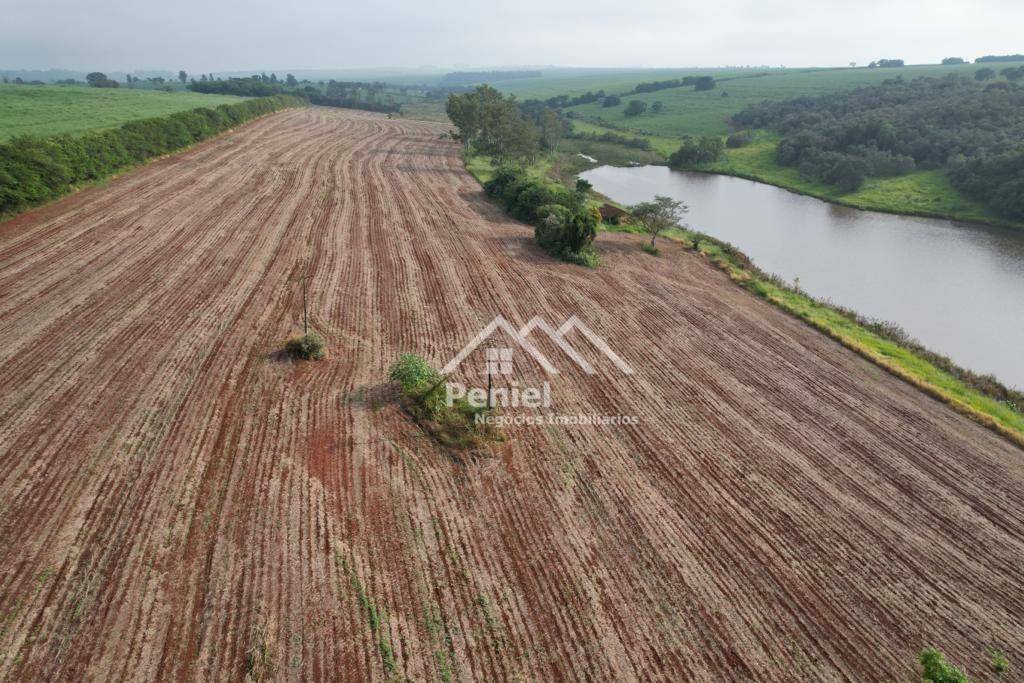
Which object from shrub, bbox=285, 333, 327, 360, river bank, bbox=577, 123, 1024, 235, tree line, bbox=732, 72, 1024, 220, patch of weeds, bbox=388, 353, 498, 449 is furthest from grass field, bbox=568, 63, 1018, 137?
patch of weeds, bbox=388, 353, 498, 449

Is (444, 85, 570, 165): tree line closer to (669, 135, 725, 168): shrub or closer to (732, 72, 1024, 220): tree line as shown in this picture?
(669, 135, 725, 168): shrub

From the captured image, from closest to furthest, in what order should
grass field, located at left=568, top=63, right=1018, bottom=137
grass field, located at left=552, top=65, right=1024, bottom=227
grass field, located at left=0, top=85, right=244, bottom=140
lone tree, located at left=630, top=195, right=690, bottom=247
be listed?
lone tree, located at left=630, top=195, right=690, bottom=247, grass field, located at left=0, top=85, right=244, bottom=140, grass field, located at left=552, top=65, right=1024, bottom=227, grass field, located at left=568, top=63, right=1018, bottom=137

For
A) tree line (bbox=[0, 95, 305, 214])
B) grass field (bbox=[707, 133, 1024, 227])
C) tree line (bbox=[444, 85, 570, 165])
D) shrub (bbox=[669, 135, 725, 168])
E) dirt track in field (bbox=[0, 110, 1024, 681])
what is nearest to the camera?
dirt track in field (bbox=[0, 110, 1024, 681])

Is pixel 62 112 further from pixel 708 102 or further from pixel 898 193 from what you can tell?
pixel 708 102

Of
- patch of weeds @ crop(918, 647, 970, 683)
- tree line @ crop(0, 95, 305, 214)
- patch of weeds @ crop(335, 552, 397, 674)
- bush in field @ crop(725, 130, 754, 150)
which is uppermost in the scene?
tree line @ crop(0, 95, 305, 214)

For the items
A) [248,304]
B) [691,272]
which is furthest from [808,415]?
[248,304]

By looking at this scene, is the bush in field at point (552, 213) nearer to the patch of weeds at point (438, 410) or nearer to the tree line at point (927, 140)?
the patch of weeds at point (438, 410)

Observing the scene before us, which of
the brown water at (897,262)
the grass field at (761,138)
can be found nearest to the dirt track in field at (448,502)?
the brown water at (897,262)

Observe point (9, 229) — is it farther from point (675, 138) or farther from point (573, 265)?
point (675, 138)

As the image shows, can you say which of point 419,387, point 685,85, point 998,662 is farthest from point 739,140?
point 998,662
